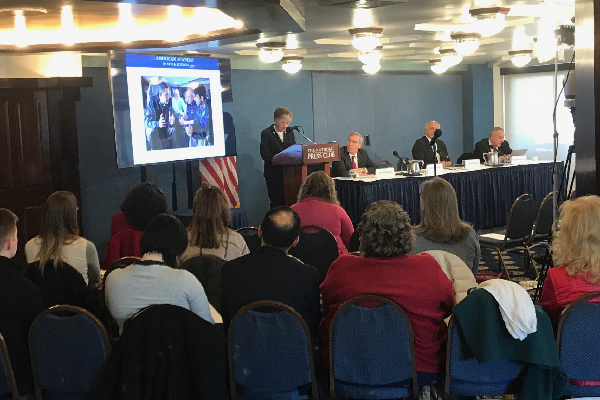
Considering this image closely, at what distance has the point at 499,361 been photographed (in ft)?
8.89

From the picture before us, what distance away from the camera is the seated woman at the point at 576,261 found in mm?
2824

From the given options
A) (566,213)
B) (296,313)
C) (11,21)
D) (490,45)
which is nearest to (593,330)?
(566,213)

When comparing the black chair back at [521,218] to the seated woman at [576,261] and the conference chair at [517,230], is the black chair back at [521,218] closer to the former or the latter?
the conference chair at [517,230]

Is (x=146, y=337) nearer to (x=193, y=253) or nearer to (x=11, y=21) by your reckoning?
(x=193, y=253)

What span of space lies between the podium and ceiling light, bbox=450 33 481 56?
1.72 m

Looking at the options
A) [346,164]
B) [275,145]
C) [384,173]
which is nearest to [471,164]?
[384,173]

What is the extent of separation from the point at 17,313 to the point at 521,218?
174 inches

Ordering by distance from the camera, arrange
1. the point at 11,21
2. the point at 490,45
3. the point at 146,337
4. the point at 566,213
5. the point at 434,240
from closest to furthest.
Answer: the point at 146,337 → the point at 566,213 → the point at 434,240 → the point at 11,21 → the point at 490,45

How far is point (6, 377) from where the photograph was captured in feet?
9.25

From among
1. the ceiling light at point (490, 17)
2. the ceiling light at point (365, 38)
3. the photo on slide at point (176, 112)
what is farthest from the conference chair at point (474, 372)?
the photo on slide at point (176, 112)

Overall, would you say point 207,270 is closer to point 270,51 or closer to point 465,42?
point 270,51

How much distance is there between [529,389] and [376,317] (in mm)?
640

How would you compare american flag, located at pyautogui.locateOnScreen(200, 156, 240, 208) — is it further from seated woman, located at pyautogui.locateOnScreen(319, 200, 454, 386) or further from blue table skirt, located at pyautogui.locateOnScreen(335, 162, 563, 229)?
seated woman, located at pyautogui.locateOnScreen(319, 200, 454, 386)

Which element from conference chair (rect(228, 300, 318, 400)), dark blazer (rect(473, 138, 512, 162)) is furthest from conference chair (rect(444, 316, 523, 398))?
dark blazer (rect(473, 138, 512, 162))
